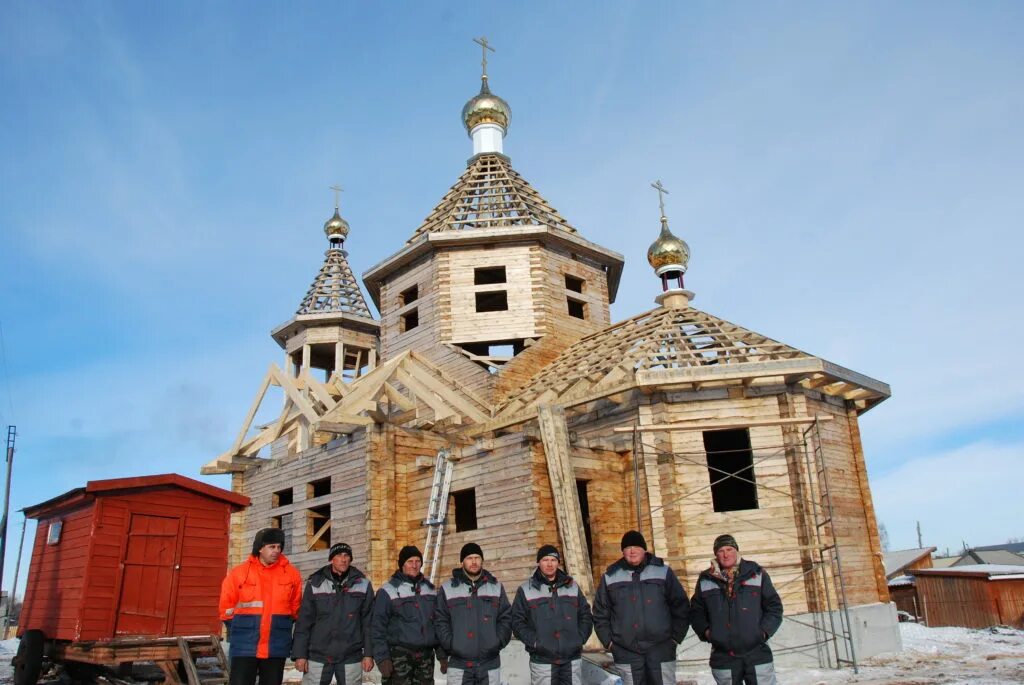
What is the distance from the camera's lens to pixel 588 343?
67.5ft

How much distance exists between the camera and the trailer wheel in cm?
1316

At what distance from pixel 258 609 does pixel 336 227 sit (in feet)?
102

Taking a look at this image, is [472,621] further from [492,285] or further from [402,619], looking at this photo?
[492,285]

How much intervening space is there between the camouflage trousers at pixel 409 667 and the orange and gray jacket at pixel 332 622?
282 millimetres

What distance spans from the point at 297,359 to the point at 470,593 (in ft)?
87.5

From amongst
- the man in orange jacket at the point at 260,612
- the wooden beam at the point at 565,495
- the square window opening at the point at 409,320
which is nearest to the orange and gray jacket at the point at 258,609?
the man in orange jacket at the point at 260,612

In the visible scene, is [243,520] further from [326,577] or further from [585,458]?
[326,577]

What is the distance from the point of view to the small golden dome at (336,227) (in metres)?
36.4

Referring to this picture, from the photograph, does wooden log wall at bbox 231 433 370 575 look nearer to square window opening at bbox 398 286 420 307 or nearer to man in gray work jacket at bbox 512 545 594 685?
square window opening at bbox 398 286 420 307

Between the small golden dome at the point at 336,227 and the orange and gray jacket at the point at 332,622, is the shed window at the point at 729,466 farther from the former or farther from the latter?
the small golden dome at the point at 336,227

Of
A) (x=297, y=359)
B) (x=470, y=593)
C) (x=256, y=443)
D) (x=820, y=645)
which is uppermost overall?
(x=297, y=359)

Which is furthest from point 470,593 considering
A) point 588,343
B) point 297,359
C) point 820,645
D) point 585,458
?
point 297,359

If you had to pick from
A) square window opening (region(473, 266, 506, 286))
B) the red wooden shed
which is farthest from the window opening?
square window opening (region(473, 266, 506, 286))

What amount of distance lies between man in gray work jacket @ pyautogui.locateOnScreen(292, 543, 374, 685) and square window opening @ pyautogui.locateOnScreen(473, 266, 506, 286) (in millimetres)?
15646
